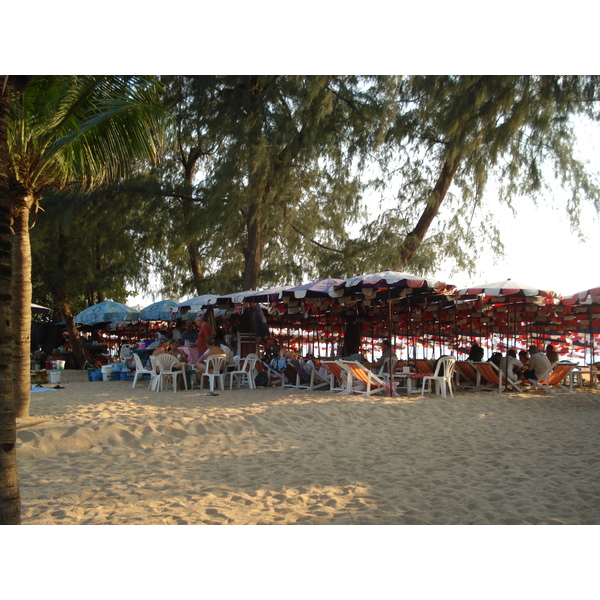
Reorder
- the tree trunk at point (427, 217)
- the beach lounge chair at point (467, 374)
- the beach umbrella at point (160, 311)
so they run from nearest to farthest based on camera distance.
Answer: the beach lounge chair at point (467, 374), the tree trunk at point (427, 217), the beach umbrella at point (160, 311)

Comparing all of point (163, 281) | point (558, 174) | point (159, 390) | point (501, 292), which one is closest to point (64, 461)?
point (159, 390)

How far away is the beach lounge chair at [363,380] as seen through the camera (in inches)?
382

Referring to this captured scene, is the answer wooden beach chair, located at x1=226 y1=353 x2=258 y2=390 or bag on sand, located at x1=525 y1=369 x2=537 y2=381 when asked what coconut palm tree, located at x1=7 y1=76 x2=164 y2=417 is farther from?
bag on sand, located at x1=525 y1=369 x2=537 y2=381

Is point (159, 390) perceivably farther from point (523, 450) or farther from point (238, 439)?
point (523, 450)

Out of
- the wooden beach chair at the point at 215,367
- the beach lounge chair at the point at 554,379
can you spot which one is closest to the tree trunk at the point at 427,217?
the beach lounge chair at the point at 554,379

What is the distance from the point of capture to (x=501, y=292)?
32.4ft

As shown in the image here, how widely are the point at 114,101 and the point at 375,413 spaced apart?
5190mm

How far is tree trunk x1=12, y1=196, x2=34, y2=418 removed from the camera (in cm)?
655

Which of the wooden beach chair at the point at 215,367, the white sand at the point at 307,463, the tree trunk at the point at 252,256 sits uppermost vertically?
the tree trunk at the point at 252,256

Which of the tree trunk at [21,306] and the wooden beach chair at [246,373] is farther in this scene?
the wooden beach chair at [246,373]

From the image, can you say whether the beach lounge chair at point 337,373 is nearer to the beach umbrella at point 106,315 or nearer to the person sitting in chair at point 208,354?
the person sitting in chair at point 208,354

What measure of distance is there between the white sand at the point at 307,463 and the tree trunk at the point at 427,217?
5.64 m

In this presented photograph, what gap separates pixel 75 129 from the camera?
589 cm

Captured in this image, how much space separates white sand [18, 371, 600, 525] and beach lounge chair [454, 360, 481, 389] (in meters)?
2.86
